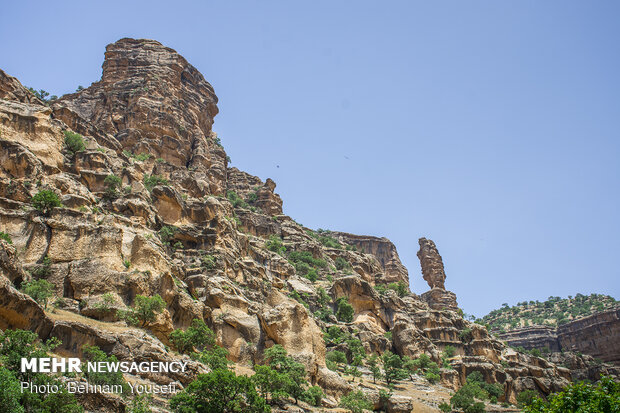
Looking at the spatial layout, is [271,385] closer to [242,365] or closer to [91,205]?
[242,365]

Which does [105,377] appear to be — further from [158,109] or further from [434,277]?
[434,277]

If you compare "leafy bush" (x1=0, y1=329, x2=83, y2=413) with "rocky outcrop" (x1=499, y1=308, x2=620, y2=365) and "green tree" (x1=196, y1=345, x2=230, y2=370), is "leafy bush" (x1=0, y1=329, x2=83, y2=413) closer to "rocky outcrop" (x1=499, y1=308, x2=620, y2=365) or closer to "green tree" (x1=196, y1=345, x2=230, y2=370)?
"green tree" (x1=196, y1=345, x2=230, y2=370)

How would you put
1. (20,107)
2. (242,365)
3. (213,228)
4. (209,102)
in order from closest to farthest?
(242,365), (20,107), (213,228), (209,102)

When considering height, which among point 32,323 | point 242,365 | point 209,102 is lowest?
point 242,365

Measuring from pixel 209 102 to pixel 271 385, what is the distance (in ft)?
292

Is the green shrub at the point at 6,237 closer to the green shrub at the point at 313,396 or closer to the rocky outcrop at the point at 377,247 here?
the green shrub at the point at 313,396

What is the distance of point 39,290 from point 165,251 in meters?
17.2

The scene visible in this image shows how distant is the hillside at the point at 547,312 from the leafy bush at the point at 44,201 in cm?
13804

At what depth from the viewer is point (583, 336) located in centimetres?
12781

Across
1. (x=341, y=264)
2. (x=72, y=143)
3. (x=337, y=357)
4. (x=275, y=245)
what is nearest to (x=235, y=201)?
(x=275, y=245)

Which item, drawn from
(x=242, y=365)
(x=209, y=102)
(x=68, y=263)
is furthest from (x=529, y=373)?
(x=209, y=102)

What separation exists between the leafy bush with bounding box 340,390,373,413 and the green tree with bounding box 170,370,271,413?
1181 centimetres

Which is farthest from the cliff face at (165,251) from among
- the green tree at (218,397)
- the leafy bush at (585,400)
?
the leafy bush at (585,400)

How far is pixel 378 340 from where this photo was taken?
245 ft
